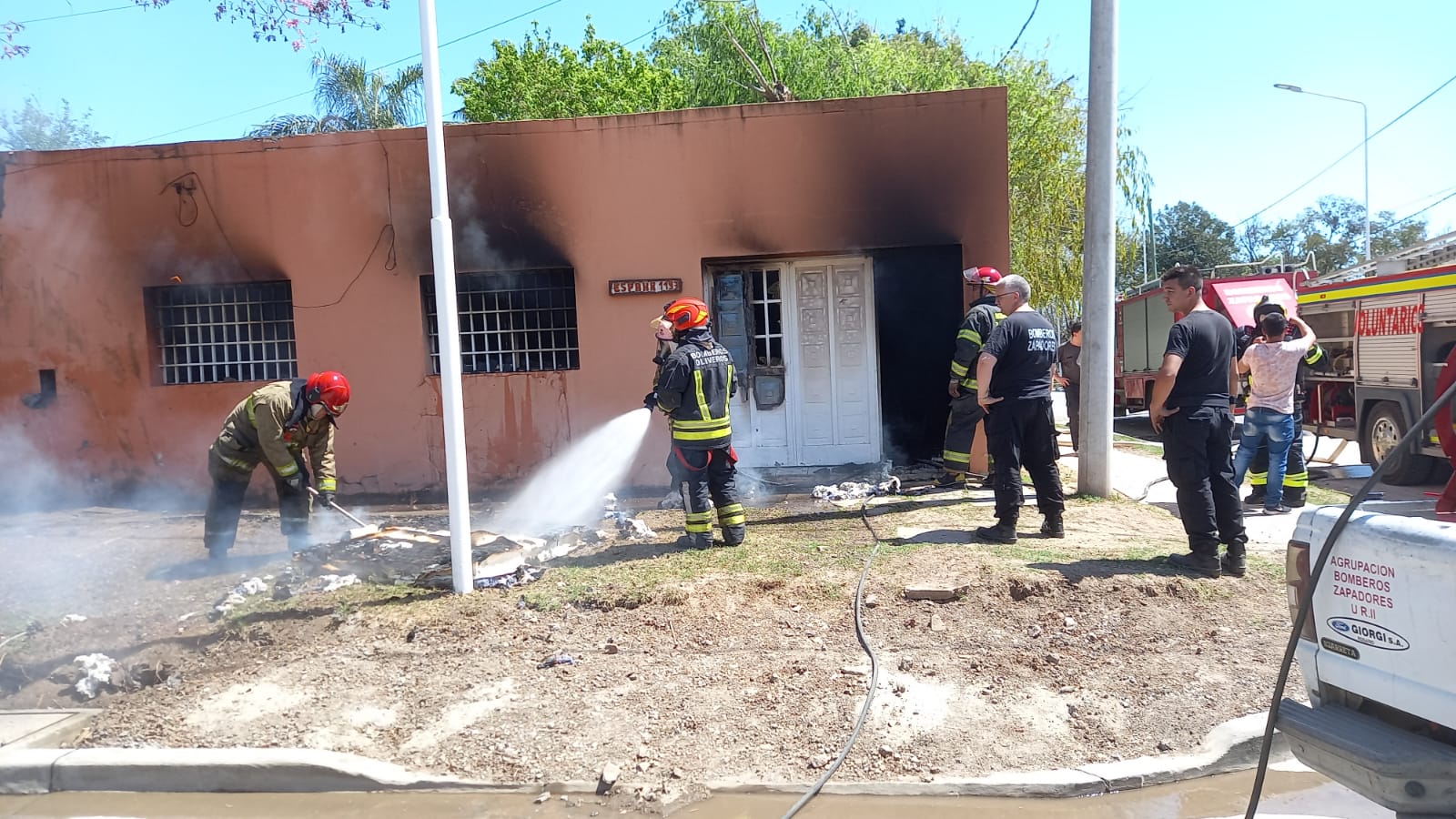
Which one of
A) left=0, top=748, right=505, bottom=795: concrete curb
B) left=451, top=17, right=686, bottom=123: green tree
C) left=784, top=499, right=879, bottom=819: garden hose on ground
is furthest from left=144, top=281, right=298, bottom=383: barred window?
left=451, top=17, right=686, bottom=123: green tree

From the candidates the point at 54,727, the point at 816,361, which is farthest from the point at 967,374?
the point at 54,727

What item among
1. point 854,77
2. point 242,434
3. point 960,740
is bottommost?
point 960,740

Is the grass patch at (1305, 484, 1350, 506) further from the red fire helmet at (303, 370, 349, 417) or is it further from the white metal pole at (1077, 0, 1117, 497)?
the red fire helmet at (303, 370, 349, 417)

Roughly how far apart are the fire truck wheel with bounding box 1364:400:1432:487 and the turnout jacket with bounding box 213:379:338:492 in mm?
9657

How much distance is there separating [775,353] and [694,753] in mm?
6162

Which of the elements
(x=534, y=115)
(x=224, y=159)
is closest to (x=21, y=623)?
(x=224, y=159)

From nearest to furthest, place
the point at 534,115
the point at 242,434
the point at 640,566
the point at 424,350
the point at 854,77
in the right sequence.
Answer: the point at 640,566, the point at 242,434, the point at 424,350, the point at 854,77, the point at 534,115

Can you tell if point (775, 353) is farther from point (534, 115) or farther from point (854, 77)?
point (534, 115)

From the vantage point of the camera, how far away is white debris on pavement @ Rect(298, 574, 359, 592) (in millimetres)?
6145

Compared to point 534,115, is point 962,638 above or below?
below

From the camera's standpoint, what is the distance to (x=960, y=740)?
383 cm

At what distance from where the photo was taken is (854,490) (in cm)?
839

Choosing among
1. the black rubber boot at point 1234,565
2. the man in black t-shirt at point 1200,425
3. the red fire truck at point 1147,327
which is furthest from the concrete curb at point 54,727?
the red fire truck at point 1147,327

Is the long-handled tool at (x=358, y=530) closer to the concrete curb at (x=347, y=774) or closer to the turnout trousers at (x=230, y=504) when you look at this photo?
the turnout trousers at (x=230, y=504)
